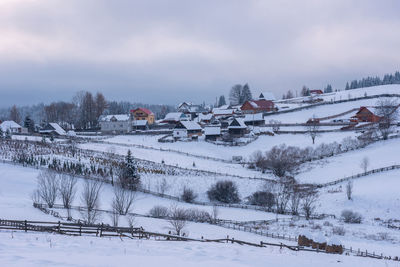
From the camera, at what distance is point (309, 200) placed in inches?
1599

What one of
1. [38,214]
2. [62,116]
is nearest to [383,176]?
[38,214]

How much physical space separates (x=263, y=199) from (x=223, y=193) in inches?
199

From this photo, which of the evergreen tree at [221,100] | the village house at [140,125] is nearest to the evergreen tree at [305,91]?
the evergreen tree at [221,100]

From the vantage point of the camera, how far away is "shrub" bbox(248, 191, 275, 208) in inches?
1687

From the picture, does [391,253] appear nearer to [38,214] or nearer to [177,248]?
[177,248]

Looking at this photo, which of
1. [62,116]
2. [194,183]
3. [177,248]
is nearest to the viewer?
[177,248]

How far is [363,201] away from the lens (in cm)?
3844

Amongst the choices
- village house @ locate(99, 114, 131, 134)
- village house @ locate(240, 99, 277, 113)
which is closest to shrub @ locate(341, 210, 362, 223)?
village house @ locate(99, 114, 131, 134)

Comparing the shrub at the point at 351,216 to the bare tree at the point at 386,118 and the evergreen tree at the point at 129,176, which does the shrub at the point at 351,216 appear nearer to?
the evergreen tree at the point at 129,176

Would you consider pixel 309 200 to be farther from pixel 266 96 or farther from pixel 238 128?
pixel 266 96

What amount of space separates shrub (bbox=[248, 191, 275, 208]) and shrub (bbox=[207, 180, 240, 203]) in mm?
2093

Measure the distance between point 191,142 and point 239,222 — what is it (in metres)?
37.4

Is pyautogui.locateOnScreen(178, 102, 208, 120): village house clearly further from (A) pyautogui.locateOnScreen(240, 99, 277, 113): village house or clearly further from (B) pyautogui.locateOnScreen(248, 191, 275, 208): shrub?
(B) pyautogui.locateOnScreen(248, 191, 275, 208): shrub

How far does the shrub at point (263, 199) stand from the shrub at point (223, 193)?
209 cm
